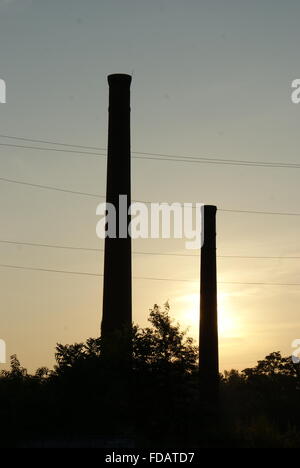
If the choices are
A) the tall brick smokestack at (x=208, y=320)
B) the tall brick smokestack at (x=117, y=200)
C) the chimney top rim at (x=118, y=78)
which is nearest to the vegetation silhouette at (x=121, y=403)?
the tall brick smokestack at (x=117, y=200)

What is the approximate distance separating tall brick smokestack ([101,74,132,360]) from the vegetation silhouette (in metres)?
6.68

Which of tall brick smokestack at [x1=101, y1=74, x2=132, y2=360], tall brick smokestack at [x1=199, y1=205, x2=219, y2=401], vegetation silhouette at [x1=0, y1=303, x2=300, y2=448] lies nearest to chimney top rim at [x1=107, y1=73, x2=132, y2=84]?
tall brick smokestack at [x1=101, y1=74, x2=132, y2=360]

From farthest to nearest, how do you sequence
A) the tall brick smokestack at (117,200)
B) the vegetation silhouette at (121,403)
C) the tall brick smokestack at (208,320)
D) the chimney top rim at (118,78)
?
the tall brick smokestack at (208,320), the chimney top rim at (118,78), the tall brick smokestack at (117,200), the vegetation silhouette at (121,403)

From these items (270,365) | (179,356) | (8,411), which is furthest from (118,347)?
(270,365)

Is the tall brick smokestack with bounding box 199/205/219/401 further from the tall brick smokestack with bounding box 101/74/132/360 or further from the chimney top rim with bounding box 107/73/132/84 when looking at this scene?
the chimney top rim with bounding box 107/73/132/84

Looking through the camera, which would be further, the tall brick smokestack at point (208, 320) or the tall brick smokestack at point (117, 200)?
the tall brick smokestack at point (208, 320)

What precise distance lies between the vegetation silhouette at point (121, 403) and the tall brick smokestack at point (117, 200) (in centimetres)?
668

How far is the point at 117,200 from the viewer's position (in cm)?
4878

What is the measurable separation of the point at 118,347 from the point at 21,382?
3.90m

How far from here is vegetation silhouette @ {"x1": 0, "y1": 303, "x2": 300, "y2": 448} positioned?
36875mm

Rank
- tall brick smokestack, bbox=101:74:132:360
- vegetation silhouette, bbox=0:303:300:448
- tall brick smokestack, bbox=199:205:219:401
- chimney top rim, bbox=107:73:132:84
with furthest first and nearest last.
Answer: tall brick smokestack, bbox=199:205:219:401
chimney top rim, bbox=107:73:132:84
tall brick smokestack, bbox=101:74:132:360
vegetation silhouette, bbox=0:303:300:448

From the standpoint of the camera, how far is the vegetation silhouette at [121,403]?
36875 millimetres

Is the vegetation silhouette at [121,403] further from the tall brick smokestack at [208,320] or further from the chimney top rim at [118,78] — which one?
the chimney top rim at [118,78]

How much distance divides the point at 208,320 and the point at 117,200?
32.2ft
